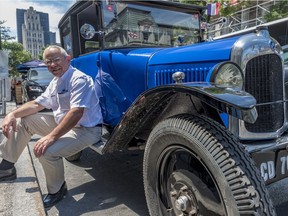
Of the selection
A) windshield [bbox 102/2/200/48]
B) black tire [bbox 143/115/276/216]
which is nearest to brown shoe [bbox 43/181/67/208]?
black tire [bbox 143/115/276/216]

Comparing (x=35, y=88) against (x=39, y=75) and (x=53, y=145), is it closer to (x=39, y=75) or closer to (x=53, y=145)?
→ (x=39, y=75)

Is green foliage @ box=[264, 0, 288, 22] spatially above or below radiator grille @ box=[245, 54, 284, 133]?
above

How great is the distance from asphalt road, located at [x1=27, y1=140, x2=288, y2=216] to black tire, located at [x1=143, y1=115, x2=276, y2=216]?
671mm

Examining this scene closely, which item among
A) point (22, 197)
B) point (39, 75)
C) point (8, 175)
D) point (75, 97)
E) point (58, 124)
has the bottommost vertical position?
point (22, 197)

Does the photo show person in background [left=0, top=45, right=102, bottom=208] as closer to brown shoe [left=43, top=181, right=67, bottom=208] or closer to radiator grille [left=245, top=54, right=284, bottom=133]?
brown shoe [left=43, top=181, right=67, bottom=208]

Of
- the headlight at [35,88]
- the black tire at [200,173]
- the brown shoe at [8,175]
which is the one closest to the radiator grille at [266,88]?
the black tire at [200,173]

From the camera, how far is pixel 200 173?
2211mm

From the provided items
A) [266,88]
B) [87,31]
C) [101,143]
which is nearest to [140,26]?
[87,31]

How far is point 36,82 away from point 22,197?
9449 millimetres

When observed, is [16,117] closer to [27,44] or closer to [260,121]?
[260,121]

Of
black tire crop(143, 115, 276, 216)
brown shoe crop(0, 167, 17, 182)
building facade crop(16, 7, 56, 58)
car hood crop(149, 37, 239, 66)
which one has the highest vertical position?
Answer: building facade crop(16, 7, 56, 58)

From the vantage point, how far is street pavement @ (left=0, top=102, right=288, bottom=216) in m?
2.92

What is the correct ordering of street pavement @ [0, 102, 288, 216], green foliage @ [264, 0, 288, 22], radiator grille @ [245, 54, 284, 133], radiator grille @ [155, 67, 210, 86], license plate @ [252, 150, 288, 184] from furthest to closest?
1. green foliage @ [264, 0, 288, 22]
2. street pavement @ [0, 102, 288, 216]
3. radiator grille @ [155, 67, 210, 86]
4. radiator grille @ [245, 54, 284, 133]
5. license plate @ [252, 150, 288, 184]

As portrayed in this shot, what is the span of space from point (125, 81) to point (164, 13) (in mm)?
1128
